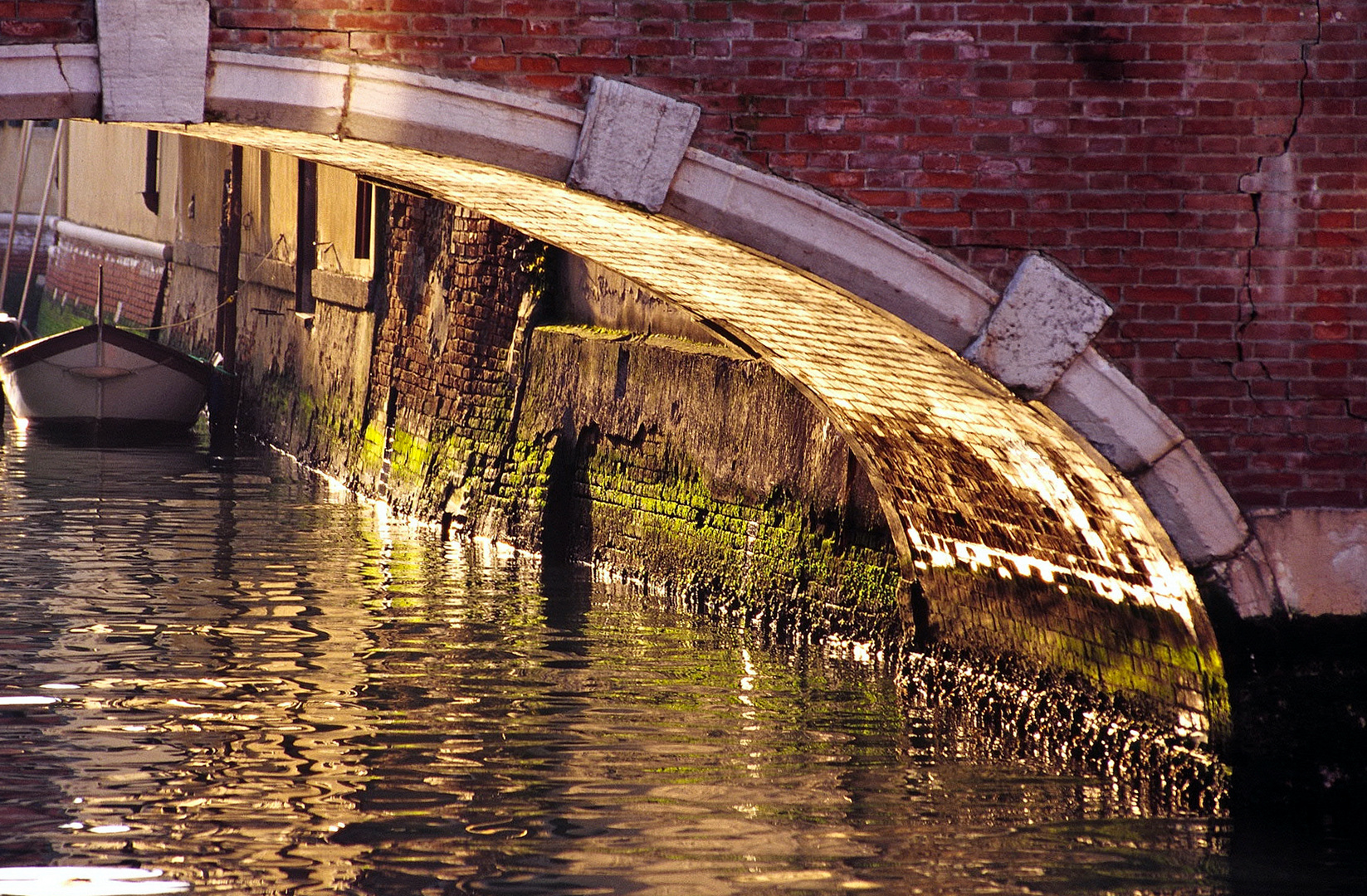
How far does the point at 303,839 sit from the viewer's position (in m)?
4.96

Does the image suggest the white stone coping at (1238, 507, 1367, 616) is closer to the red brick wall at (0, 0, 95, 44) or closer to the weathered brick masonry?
the weathered brick masonry

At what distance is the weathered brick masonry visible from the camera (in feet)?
16.8

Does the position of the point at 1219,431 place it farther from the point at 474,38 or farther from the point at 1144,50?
the point at 474,38

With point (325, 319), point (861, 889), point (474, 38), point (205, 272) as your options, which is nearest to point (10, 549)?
point (325, 319)

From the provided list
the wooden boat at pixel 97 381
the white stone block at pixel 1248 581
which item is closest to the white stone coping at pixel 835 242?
the white stone block at pixel 1248 581

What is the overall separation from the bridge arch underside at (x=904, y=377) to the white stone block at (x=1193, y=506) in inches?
1.4

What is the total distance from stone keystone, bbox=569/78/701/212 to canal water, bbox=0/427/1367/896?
183 centimetres

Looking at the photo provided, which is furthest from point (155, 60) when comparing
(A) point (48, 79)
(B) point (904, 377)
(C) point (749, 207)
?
(B) point (904, 377)

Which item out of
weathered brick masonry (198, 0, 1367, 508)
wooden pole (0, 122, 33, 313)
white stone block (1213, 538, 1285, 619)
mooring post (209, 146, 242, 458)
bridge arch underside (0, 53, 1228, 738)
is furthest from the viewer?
wooden pole (0, 122, 33, 313)

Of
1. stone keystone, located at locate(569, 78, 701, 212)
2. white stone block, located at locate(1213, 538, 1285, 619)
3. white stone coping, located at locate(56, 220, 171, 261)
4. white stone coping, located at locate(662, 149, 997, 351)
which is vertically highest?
white stone coping, located at locate(56, 220, 171, 261)

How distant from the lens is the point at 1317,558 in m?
5.45

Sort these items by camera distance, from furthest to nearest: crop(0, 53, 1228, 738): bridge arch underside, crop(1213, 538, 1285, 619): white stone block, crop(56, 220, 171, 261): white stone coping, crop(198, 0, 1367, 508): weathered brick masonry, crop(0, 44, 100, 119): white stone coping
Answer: crop(56, 220, 171, 261): white stone coping
crop(1213, 538, 1285, 619): white stone block
crop(198, 0, 1367, 508): weathered brick masonry
crop(0, 53, 1228, 738): bridge arch underside
crop(0, 44, 100, 119): white stone coping

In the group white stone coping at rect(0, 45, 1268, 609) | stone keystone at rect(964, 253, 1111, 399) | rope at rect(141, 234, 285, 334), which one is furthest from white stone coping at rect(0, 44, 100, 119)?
rope at rect(141, 234, 285, 334)

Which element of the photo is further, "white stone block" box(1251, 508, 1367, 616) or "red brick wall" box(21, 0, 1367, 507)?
"white stone block" box(1251, 508, 1367, 616)
